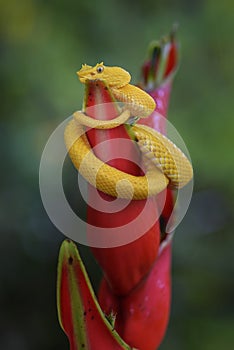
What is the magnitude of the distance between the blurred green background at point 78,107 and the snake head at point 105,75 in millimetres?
853

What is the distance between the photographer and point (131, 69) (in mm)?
1542

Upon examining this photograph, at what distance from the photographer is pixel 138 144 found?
1.90 ft

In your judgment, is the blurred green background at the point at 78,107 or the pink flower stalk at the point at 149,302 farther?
the blurred green background at the point at 78,107

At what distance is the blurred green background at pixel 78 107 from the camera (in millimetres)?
1413

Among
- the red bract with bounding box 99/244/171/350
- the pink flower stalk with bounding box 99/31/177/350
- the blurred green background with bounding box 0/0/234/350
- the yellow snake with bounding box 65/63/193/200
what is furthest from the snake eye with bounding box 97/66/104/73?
the blurred green background with bounding box 0/0/234/350

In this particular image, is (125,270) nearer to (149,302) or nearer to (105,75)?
(149,302)

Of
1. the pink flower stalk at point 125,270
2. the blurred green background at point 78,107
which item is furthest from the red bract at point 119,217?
the blurred green background at point 78,107

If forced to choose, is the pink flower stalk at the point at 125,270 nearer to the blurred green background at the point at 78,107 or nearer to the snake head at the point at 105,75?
the snake head at the point at 105,75

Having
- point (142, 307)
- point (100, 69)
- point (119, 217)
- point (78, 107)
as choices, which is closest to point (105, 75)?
point (100, 69)

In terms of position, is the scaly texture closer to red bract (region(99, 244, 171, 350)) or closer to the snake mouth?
the snake mouth

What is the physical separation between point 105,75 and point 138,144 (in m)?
0.07

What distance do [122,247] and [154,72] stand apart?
0.74 ft

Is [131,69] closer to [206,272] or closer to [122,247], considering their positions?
[206,272]

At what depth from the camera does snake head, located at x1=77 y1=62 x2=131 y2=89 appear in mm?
549
